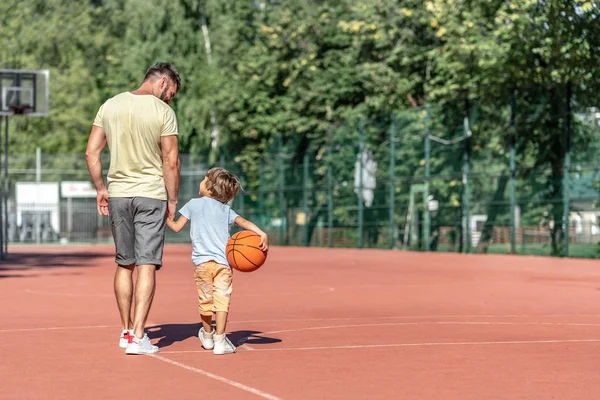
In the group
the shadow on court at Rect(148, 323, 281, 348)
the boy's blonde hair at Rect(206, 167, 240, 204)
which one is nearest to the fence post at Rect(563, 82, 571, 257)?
the shadow on court at Rect(148, 323, 281, 348)

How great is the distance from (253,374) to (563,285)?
39.3 feet

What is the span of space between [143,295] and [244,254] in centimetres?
80

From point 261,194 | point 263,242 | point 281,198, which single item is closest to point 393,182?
point 281,198

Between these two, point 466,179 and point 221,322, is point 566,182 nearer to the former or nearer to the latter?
point 466,179

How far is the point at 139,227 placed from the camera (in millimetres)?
9109

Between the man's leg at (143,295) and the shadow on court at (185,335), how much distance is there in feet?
2.01

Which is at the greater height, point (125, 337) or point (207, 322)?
point (207, 322)

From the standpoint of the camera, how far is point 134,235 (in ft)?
30.2

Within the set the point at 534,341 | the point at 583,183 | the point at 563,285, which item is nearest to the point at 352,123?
the point at 583,183

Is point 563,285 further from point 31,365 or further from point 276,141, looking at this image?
point 276,141

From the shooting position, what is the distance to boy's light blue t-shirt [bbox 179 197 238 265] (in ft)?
30.5

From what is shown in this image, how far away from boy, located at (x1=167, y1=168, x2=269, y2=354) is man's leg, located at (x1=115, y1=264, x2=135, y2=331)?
47cm

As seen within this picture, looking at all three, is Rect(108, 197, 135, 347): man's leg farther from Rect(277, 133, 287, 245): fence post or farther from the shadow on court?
Rect(277, 133, 287, 245): fence post

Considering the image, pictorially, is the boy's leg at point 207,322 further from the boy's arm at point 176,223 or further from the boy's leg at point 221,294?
the boy's arm at point 176,223
